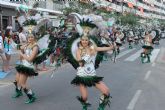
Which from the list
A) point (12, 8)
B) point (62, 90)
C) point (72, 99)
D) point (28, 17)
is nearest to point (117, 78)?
point (62, 90)

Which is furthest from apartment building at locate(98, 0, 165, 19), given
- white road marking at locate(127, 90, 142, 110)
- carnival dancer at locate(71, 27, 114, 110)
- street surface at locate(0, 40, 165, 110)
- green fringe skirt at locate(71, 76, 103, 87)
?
green fringe skirt at locate(71, 76, 103, 87)

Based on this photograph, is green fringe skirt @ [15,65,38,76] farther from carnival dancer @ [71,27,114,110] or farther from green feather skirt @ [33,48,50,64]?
carnival dancer @ [71,27,114,110]

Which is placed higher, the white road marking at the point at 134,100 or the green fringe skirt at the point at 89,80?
the green fringe skirt at the point at 89,80

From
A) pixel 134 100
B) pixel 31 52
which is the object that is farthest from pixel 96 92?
pixel 31 52

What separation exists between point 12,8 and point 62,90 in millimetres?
28110

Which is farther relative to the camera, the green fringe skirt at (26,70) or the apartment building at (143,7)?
the apartment building at (143,7)

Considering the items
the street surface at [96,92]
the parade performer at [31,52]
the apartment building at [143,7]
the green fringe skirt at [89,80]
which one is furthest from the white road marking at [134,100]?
the apartment building at [143,7]

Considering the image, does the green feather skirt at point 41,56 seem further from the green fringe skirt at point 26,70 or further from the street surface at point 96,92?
the street surface at point 96,92

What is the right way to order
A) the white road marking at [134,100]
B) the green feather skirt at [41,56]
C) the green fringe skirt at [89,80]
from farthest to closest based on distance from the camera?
the green feather skirt at [41,56] → the white road marking at [134,100] → the green fringe skirt at [89,80]

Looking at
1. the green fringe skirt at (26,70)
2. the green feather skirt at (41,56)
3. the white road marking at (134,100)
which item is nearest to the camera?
the white road marking at (134,100)

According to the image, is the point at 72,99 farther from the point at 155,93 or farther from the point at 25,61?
the point at 155,93

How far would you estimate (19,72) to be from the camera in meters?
9.49

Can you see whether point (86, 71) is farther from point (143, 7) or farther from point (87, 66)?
point (143, 7)

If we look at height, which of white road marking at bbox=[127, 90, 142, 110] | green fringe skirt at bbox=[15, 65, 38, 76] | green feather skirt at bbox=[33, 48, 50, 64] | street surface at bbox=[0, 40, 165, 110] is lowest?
street surface at bbox=[0, 40, 165, 110]
